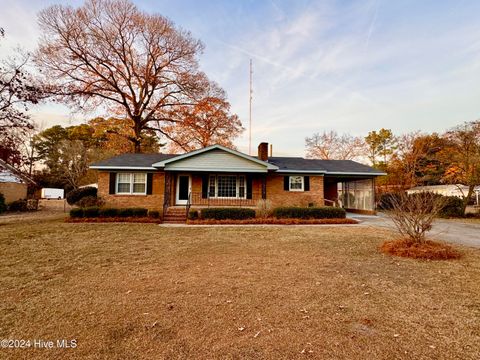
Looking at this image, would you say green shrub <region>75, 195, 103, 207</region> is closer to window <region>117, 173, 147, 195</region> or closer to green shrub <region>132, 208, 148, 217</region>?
window <region>117, 173, 147, 195</region>

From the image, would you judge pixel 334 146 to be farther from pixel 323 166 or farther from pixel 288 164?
pixel 288 164

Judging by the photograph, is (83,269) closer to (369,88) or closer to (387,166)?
(369,88)

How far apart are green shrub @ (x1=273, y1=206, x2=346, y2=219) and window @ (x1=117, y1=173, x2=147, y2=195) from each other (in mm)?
8561

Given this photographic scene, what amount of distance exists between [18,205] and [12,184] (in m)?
2.57

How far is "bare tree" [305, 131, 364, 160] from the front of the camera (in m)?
35.3

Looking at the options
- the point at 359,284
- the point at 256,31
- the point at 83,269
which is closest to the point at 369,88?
the point at 256,31

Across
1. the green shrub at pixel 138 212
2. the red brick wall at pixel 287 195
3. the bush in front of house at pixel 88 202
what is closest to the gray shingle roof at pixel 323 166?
the red brick wall at pixel 287 195

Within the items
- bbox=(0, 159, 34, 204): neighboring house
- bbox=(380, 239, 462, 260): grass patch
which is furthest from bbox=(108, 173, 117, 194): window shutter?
bbox=(380, 239, 462, 260): grass patch

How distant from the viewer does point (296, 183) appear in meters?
16.6

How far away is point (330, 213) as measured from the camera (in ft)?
44.4

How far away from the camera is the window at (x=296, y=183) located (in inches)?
651

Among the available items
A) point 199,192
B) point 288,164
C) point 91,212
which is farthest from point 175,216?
point 288,164

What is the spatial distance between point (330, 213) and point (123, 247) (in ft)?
34.4

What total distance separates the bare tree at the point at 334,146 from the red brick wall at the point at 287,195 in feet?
69.0
